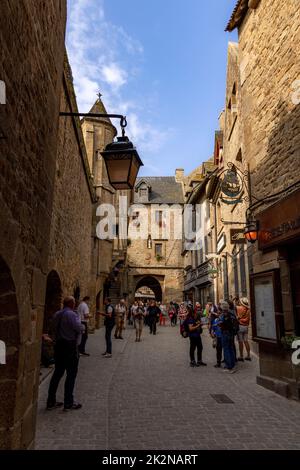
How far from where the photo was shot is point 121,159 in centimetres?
440

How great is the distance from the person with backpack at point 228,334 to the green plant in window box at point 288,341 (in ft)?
6.13

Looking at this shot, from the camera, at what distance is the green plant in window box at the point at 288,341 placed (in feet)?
19.6

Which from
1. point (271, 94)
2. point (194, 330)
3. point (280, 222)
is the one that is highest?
point (271, 94)

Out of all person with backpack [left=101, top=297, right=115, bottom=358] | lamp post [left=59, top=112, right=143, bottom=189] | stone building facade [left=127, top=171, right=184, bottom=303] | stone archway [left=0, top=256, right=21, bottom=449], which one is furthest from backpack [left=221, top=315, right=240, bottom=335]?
stone building facade [left=127, top=171, right=184, bottom=303]

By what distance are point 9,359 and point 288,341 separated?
4.82 m

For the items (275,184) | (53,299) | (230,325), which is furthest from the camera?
(53,299)

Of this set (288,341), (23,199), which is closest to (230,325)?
(288,341)

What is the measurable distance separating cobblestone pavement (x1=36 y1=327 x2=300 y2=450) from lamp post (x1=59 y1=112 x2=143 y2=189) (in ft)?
10.2

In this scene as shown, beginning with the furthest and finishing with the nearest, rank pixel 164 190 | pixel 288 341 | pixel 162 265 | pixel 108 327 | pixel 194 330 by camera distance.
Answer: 1. pixel 164 190
2. pixel 162 265
3. pixel 108 327
4. pixel 194 330
5. pixel 288 341

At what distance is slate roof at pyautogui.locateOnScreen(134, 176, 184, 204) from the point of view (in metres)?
35.9

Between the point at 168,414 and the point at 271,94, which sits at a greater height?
the point at 271,94

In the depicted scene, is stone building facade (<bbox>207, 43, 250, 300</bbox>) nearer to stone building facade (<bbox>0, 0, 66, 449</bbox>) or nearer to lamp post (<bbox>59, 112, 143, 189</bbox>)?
lamp post (<bbox>59, 112, 143, 189</bbox>)

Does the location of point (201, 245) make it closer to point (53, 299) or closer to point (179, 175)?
point (53, 299)

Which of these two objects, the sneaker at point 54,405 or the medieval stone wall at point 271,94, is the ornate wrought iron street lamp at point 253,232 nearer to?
the medieval stone wall at point 271,94
